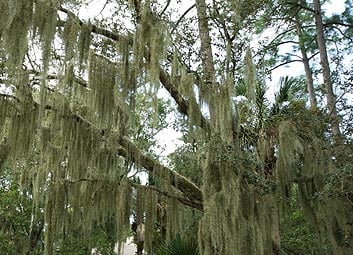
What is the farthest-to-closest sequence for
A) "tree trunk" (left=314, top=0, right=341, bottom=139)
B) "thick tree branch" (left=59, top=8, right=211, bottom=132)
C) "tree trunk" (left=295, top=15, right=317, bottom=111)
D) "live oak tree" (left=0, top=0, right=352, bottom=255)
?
"tree trunk" (left=295, top=15, right=317, bottom=111) < "tree trunk" (left=314, top=0, right=341, bottom=139) < "thick tree branch" (left=59, top=8, right=211, bottom=132) < "live oak tree" (left=0, top=0, right=352, bottom=255)

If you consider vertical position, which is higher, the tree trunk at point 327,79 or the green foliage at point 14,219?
the tree trunk at point 327,79

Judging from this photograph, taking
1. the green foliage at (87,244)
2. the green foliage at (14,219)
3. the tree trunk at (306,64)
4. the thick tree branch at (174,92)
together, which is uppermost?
the tree trunk at (306,64)

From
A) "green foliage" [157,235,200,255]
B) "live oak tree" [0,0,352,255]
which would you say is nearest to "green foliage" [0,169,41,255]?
"live oak tree" [0,0,352,255]

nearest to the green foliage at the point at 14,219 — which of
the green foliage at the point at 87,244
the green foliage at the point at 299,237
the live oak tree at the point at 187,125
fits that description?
the green foliage at the point at 87,244

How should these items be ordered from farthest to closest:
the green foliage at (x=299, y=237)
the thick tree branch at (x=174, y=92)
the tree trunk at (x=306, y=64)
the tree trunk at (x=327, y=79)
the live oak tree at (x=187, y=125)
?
the tree trunk at (x=306, y=64)
the green foliage at (x=299, y=237)
the tree trunk at (x=327, y=79)
the thick tree branch at (x=174, y=92)
the live oak tree at (x=187, y=125)

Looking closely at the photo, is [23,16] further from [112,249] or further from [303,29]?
[303,29]

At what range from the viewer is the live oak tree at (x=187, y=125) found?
15.1 ft

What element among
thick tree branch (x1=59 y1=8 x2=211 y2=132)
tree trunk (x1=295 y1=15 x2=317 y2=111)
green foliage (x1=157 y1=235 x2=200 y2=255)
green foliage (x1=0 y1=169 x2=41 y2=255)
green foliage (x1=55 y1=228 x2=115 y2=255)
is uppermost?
tree trunk (x1=295 y1=15 x2=317 y2=111)

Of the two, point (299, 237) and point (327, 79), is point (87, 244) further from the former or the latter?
point (327, 79)

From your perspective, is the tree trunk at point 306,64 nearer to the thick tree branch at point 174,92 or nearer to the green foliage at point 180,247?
the thick tree branch at point 174,92

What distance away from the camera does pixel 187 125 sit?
5465mm

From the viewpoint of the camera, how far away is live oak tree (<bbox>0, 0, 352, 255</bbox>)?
4.61 metres

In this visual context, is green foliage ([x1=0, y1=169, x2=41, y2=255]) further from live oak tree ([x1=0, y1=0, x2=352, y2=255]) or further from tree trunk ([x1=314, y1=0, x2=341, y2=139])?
tree trunk ([x1=314, y1=0, x2=341, y2=139])

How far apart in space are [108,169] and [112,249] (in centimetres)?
267
